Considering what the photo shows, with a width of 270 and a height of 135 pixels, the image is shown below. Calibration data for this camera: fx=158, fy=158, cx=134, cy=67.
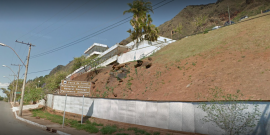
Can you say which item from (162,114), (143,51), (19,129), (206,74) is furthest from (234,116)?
(143,51)

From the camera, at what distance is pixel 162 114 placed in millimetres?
9820

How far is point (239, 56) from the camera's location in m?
17.8

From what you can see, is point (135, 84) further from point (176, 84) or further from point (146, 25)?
point (146, 25)

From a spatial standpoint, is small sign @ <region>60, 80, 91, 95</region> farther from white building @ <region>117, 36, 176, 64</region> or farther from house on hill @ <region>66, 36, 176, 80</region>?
white building @ <region>117, 36, 176, 64</region>

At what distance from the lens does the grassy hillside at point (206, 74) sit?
1332 cm

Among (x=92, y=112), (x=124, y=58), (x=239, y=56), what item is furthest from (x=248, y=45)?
(x=124, y=58)

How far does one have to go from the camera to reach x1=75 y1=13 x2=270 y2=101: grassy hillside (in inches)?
524

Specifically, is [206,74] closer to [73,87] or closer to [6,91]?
[73,87]

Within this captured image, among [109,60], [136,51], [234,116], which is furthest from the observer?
[109,60]

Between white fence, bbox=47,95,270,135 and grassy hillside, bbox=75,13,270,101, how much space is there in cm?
509

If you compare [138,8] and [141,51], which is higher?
[138,8]

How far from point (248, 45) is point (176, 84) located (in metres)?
10.9

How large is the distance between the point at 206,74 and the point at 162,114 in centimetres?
945

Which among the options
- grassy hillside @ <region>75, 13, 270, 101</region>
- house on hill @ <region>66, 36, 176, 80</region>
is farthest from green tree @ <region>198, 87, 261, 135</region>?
house on hill @ <region>66, 36, 176, 80</region>
